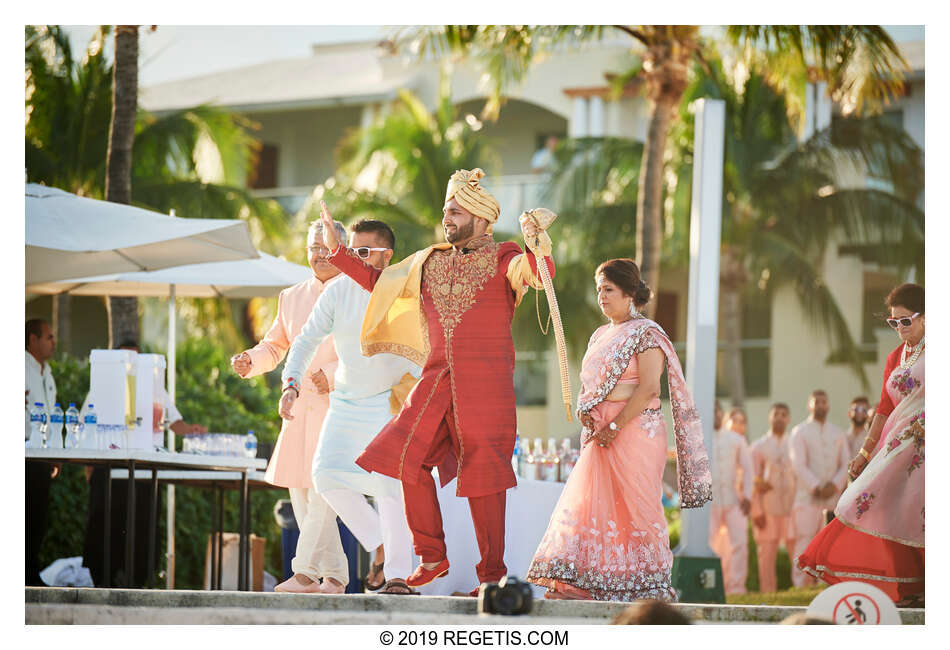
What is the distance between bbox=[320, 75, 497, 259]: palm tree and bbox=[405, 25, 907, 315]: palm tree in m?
5.18

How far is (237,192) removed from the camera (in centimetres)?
1773

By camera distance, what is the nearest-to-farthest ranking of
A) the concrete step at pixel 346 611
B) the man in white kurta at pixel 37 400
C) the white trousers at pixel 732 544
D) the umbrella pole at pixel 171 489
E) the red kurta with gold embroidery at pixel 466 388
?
Answer: 1. the concrete step at pixel 346 611
2. the red kurta with gold embroidery at pixel 466 388
3. the man in white kurta at pixel 37 400
4. the umbrella pole at pixel 171 489
5. the white trousers at pixel 732 544

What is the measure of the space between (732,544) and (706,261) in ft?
15.0

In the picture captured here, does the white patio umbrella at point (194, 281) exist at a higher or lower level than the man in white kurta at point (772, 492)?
higher

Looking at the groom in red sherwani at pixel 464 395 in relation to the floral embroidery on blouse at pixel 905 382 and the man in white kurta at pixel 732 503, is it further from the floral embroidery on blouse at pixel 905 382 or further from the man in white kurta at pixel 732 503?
the man in white kurta at pixel 732 503

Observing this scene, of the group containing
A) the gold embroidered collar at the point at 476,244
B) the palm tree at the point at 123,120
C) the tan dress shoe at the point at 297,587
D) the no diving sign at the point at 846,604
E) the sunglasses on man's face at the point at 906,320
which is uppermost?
the palm tree at the point at 123,120

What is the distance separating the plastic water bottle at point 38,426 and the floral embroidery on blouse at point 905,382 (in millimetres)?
4169

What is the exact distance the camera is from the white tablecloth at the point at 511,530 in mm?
7500

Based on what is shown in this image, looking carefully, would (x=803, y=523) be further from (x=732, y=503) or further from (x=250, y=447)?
(x=250, y=447)

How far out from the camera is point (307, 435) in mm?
7098

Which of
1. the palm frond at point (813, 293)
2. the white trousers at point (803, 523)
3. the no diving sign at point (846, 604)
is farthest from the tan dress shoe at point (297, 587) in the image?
the palm frond at point (813, 293)

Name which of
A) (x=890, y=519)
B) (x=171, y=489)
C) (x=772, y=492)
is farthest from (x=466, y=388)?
(x=772, y=492)

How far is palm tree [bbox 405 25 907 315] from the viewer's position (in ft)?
34.0
